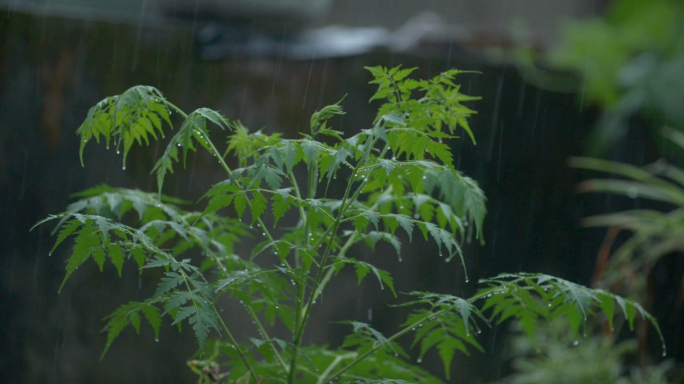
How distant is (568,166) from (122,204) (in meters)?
A: 3.03

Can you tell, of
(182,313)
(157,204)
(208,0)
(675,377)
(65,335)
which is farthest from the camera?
(208,0)

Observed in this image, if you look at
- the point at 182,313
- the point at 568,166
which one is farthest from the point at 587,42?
the point at 182,313

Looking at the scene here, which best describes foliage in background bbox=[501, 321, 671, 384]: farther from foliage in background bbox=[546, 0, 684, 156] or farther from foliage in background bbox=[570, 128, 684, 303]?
foliage in background bbox=[546, 0, 684, 156]

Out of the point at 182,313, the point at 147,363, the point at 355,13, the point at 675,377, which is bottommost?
the point at 147,363

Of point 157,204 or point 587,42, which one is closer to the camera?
point 157,204

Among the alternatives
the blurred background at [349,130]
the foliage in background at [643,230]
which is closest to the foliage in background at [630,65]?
the blurred background at [349,130]

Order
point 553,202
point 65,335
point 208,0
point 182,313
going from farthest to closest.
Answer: point 208,0
point 553,202
point 65,335
point 182,313

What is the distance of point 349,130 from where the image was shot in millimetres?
3369

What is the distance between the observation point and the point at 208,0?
469 cm

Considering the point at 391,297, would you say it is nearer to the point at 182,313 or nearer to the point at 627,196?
the point at 627,196

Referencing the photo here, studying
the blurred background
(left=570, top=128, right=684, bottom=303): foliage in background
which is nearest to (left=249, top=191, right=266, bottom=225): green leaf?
the blurred background

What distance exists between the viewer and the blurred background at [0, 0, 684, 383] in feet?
9.23

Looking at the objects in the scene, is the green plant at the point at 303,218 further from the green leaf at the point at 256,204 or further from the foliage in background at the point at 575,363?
the foliage in background at the point at 575,363

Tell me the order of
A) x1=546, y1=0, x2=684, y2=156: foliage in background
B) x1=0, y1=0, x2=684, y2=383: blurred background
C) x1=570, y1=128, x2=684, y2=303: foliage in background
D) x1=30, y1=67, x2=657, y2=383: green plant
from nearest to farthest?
x1=30, y1=67, x2=657, y2=383: green plant < x1=0, y1=0, x2=684, y2=383: blurred background < x1=570, y1=128, x2=684, y2=303: foliage in background < x1=546, y1=0, x2=684, y2=156: foliage in background
